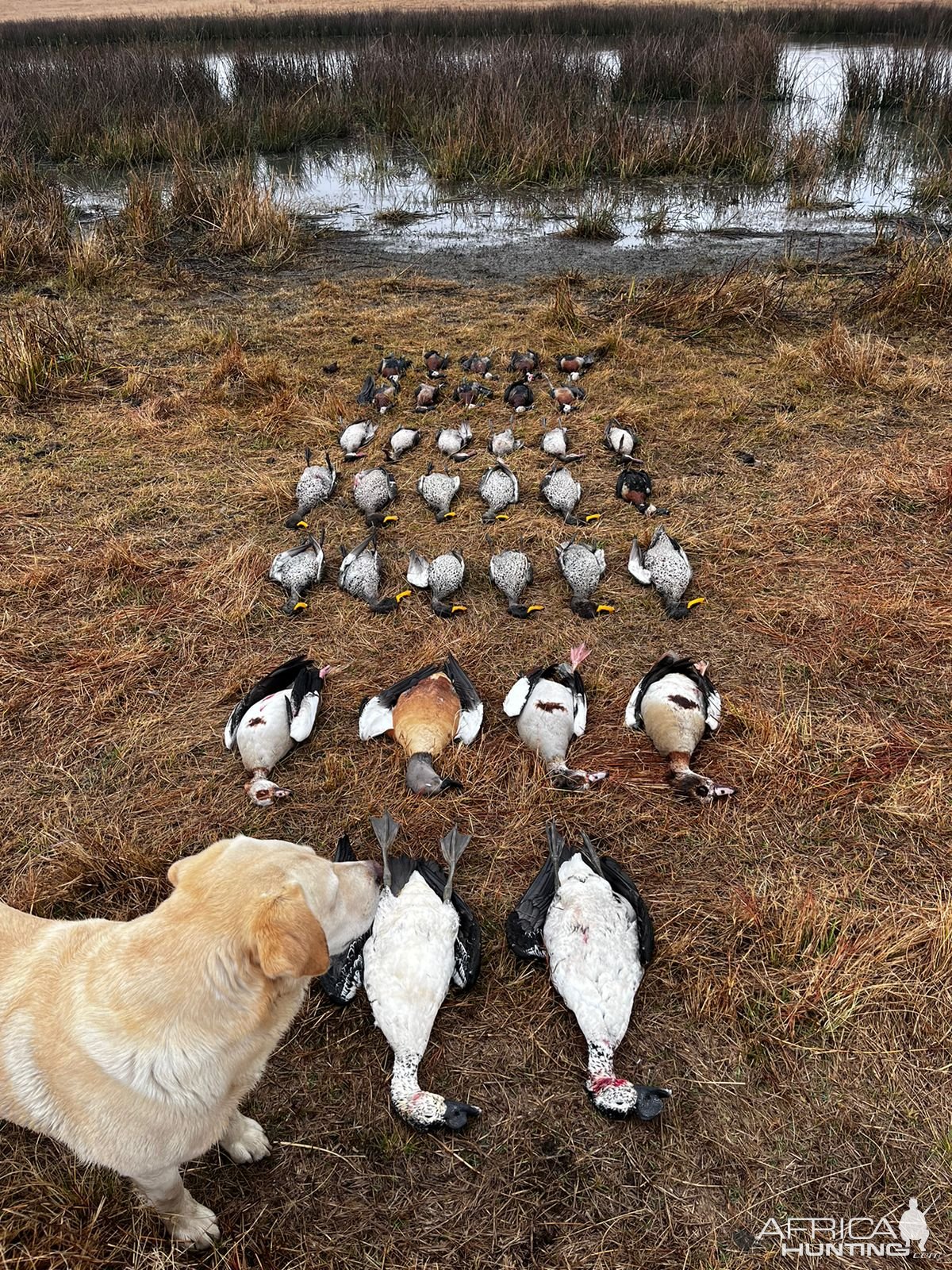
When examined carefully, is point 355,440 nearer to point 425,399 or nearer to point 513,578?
point 425,399

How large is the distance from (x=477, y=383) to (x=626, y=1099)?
21.9 feet

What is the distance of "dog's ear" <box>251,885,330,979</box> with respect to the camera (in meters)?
2.10

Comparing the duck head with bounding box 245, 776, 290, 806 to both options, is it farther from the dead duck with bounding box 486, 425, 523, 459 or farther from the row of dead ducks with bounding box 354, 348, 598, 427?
the row of dead ducks with bounding box 354, 348, 598, 427

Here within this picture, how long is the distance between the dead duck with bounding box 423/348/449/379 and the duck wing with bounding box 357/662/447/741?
478 cm

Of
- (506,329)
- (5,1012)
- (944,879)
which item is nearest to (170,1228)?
(5,1012)

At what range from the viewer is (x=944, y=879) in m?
3.53

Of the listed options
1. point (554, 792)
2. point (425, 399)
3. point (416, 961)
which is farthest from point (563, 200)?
point (416, 961)

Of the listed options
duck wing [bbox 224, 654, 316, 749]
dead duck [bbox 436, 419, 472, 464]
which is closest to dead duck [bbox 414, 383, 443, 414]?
dead duck [bbox 436, 419, 472, 464]

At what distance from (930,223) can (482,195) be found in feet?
24.7

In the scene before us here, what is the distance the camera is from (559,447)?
7.07m

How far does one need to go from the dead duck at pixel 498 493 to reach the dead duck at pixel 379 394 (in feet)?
5.70

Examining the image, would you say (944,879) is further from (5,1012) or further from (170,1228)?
(5,1012)

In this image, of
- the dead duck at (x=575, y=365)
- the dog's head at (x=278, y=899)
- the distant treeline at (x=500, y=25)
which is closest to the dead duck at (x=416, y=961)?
the dog's head at (x=278, y=899)

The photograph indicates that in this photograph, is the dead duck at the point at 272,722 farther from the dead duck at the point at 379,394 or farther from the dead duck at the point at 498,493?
the dead duck at the point at 379,394
